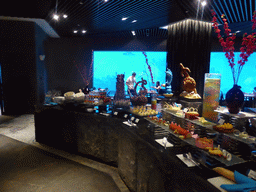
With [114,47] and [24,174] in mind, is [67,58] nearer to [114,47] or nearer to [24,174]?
[114,47]

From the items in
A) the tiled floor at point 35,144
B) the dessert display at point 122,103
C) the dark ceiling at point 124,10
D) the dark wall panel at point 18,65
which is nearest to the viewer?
the tiled floor at point 35,144

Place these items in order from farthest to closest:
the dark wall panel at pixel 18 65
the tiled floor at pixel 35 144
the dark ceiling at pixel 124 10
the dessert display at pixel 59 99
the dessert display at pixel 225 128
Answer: the dark wall panel at pixel 18 65, the dark ceiling at pixel 124 10, the dessert display at pixel 59 99, the tiled floor at pixel 35 144, the dessert display at pixel 225 128

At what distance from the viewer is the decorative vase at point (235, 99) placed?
170 cm

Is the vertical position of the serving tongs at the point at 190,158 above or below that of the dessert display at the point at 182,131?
below

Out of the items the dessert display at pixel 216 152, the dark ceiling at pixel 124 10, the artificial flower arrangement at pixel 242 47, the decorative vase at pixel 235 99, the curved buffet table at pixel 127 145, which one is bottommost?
the curved buffet table at pixel 127 145

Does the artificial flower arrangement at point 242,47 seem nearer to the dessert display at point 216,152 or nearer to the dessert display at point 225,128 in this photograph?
the dessert display at point 225,128

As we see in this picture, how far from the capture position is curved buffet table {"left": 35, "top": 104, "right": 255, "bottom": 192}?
47.2 inches

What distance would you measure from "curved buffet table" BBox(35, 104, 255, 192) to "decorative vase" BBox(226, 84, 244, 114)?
66 centimetres

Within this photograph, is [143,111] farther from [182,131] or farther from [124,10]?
[124,10]

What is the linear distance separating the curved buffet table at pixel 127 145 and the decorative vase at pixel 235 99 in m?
0.66

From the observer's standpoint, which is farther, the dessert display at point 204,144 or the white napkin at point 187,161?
the dessert display at point 204,144

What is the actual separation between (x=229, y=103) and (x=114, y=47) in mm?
7021

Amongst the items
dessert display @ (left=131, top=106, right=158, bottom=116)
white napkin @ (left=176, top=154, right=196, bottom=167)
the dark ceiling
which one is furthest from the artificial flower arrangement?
the dark ceiling

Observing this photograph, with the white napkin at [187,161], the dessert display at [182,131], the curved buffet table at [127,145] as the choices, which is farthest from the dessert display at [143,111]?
the white napkin at [187,161]
